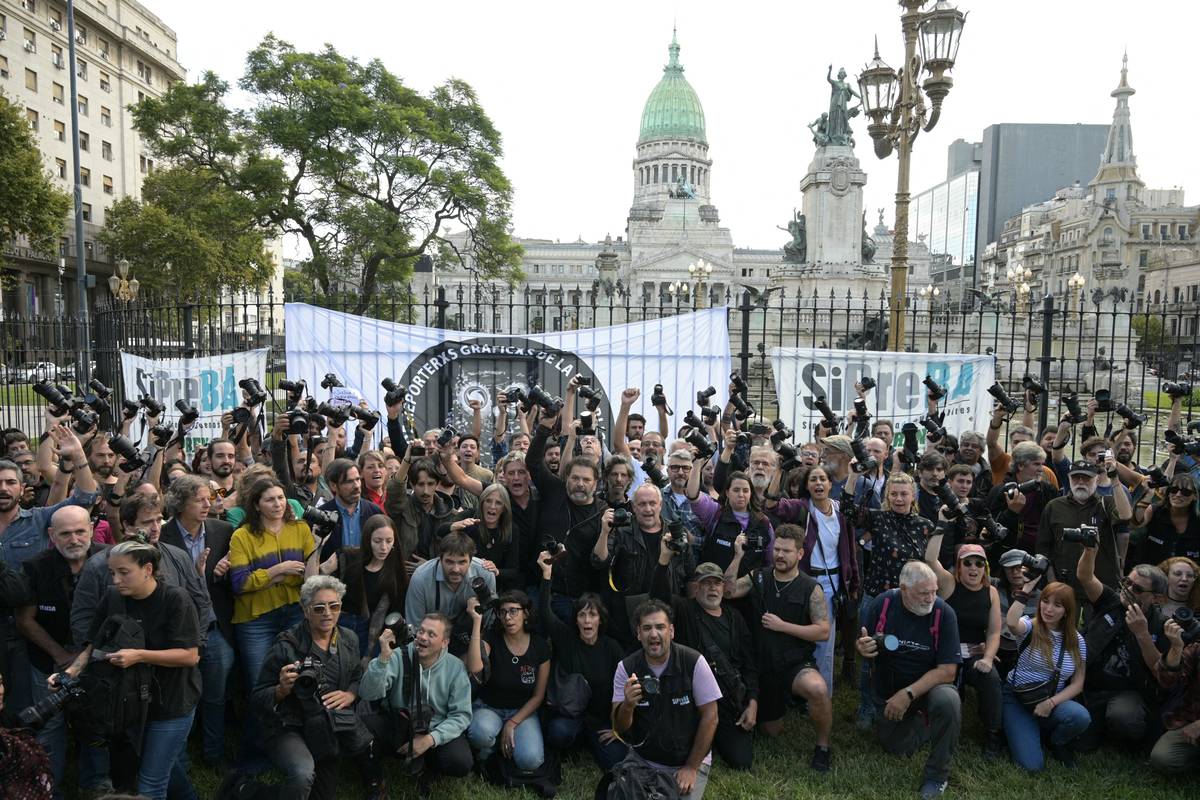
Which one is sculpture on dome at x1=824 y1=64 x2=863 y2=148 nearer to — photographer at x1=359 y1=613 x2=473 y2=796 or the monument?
the monument

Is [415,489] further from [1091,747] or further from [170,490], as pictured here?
[1091,747]

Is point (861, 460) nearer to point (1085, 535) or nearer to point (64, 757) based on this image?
point (1085, 535)

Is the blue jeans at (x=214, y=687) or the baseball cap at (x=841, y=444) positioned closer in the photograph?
the blue jeans at (x=214, y=687)

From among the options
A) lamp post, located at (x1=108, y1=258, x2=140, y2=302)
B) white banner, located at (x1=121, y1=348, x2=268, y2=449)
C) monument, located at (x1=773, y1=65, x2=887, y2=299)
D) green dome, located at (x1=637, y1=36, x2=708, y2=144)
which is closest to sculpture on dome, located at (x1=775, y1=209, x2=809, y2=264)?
monument, located at (x1=773, y1=65, x2=887, y2=299)

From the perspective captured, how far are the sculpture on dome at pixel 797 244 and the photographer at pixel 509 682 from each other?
36.0 m

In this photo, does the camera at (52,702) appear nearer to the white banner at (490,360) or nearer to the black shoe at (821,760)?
Result: the black shoe at (821,760)

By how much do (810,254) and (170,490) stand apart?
3635 centimetres

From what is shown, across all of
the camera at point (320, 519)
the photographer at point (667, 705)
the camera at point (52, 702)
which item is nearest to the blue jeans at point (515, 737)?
the photographer at point (667, 705)

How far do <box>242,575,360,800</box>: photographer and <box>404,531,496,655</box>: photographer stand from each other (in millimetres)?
602

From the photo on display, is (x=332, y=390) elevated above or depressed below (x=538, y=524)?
above

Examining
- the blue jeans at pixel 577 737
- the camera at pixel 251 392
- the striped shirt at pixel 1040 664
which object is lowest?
the blue jeans at pixel 577 737

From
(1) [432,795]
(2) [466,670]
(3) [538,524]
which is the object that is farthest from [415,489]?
(1) [432,795]

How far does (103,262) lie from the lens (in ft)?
168

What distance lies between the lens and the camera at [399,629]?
461 cm
